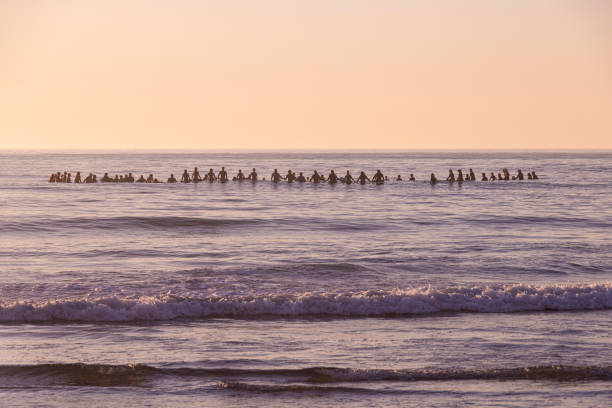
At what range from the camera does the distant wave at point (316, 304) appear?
1222 centimetres

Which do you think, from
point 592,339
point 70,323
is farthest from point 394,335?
point 70,323

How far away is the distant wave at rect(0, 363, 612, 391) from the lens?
8.68m

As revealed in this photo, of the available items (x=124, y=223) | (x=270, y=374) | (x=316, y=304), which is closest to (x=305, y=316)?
(x=316, y=304)

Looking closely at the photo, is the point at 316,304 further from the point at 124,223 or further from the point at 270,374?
the point at 124,223

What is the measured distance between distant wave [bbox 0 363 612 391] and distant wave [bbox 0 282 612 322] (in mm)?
3165

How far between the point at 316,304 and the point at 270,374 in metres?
4.01

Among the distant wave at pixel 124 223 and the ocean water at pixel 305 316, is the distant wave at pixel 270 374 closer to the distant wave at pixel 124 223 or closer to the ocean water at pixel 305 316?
the ocean water at pixel 305 316

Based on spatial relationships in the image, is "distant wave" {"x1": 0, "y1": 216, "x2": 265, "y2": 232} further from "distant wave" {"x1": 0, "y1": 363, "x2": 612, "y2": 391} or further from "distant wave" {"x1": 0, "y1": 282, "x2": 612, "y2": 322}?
"distant wave" {"x1": 0, "y1": 363, "x2": 612, "y2": 391}

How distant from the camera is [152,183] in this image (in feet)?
189

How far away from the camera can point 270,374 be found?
8.95m

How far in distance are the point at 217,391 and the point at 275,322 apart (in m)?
3.68

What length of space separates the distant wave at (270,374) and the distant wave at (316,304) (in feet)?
10.4

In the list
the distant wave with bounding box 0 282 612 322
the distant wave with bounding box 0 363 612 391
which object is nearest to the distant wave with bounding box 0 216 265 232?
the distant wave with bounding box 0 282 612 322

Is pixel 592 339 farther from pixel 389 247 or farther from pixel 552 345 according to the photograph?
pixel 389 247
